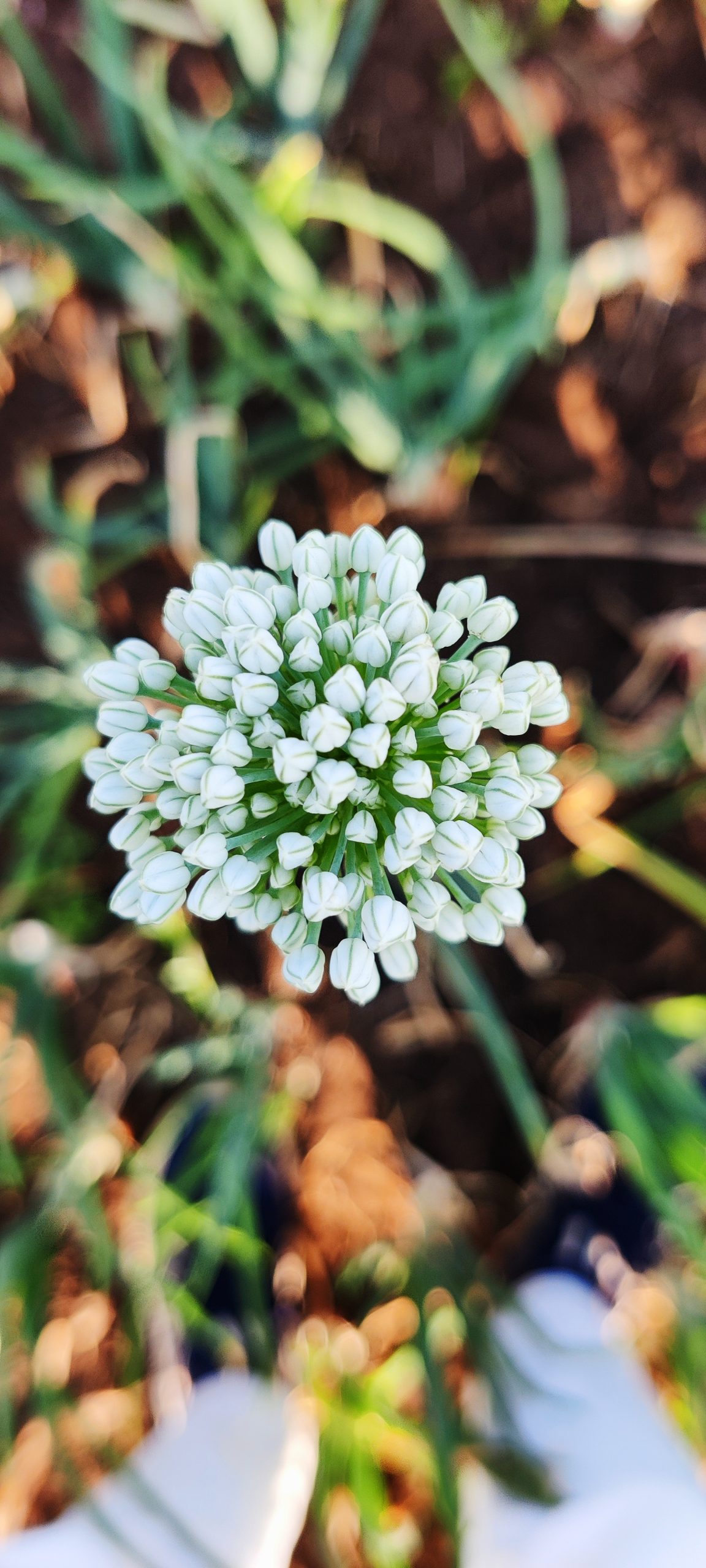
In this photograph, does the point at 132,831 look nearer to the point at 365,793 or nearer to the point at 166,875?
the point at 166,875

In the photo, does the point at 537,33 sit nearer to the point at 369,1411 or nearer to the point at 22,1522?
the point at 369,1411

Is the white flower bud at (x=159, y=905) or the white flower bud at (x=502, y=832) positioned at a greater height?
the white flower bud at (x=159, y=905)

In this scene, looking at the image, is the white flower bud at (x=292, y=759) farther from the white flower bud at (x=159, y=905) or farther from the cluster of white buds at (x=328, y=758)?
the white flower bud at (x=159, y=905)

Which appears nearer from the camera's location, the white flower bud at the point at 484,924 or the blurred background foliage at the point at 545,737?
the white flower bud at the point at 484,924

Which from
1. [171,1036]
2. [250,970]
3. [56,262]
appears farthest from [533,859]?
[56,262]

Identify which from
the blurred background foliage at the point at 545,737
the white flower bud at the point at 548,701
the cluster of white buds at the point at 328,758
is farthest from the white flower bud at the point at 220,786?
the blurred background foliage at the point at 545,737

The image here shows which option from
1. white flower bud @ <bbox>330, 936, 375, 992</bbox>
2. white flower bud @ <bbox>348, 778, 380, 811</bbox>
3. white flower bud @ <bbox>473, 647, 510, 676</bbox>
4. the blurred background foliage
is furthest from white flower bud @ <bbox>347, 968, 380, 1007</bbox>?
the blurred background foliage
